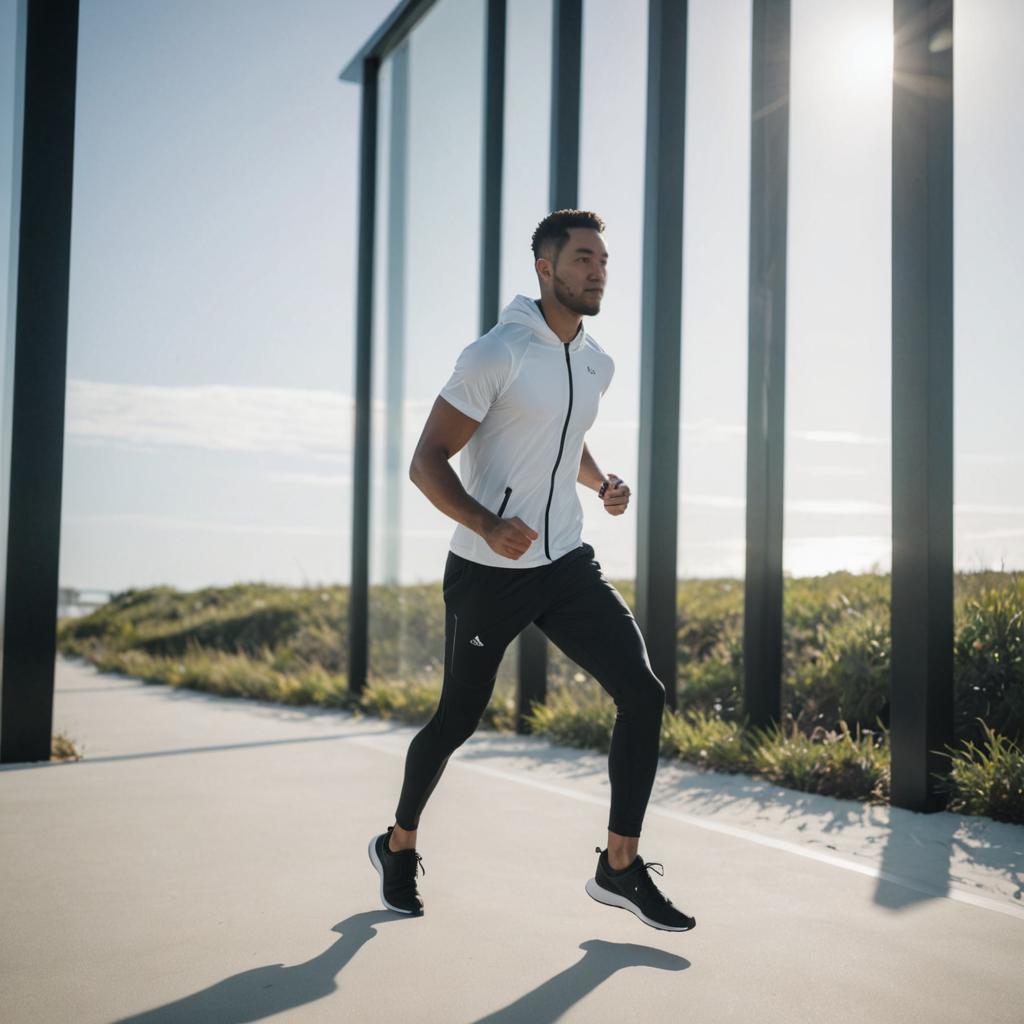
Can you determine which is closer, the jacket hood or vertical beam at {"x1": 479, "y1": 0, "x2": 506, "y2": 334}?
the jacket hood

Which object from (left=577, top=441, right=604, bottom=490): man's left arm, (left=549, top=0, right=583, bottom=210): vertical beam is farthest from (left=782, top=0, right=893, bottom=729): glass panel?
(left=577, top=441, right=604, bottom=490): man's left arm

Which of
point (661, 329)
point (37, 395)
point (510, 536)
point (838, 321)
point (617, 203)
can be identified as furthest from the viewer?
point (617, 203)

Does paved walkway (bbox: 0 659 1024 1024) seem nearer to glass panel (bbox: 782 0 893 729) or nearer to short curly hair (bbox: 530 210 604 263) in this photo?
glass panel (bbox: 782 0 893 729)

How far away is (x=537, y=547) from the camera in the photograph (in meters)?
2.81

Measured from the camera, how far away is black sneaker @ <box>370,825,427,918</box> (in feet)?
9.16

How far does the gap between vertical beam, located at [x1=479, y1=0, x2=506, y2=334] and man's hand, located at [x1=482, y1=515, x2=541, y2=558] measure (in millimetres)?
4707

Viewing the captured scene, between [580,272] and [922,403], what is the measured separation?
6.13 feet

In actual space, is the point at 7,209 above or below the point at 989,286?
above

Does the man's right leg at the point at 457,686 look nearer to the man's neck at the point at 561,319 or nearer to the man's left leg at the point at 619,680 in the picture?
the man's left leg at the point at 619,680

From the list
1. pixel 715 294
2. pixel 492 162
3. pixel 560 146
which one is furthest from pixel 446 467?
pixel 492 162

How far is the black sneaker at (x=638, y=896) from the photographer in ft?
8.40

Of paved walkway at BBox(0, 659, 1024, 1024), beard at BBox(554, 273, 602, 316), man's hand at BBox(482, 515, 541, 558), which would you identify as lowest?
paved walkway at BBox(0, 659, 1024, 1024)

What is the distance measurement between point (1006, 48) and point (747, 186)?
156 centimetres

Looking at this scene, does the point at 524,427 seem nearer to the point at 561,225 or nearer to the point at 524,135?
the point at 561,225
